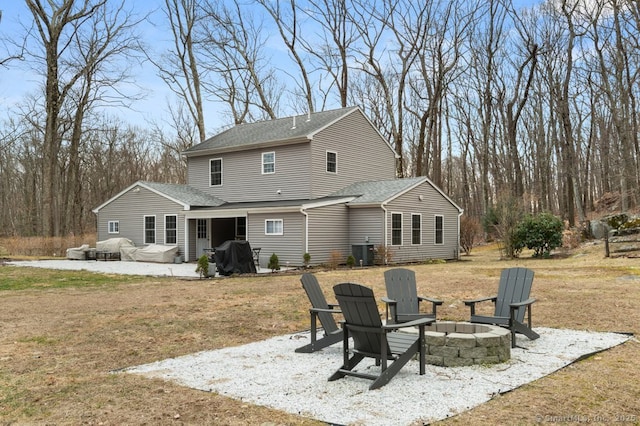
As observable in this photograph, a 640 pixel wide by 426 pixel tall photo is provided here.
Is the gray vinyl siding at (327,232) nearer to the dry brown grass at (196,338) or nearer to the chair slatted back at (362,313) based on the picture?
the dry brown grass at (196,338)

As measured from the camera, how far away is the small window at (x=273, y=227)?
21.8 metres

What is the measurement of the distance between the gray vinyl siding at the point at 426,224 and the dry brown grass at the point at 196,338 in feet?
20.8

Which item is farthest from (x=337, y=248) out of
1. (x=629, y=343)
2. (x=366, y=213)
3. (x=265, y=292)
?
(x=629, y=343)

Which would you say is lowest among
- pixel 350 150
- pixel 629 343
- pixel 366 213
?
Result: pixel 629 343

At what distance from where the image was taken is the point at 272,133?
2594cm

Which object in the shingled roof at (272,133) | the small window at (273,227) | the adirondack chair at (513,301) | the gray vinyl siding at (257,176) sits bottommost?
the adirondack chair at (513,301)

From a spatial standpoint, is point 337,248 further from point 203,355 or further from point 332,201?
point 203,355

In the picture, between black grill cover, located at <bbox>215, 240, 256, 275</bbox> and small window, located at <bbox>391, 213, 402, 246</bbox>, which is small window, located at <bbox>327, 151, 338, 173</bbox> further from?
A: black grill cover, located at <bbox>215, 240, 256, 275</bbox>

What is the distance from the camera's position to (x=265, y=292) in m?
13.5

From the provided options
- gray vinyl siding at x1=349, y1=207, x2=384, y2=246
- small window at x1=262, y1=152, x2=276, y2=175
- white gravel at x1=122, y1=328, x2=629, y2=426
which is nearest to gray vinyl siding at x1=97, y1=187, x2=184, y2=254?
small window at x1=262, y1=152, x2=276, y2=175

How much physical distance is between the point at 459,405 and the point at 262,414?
1647 millimetres

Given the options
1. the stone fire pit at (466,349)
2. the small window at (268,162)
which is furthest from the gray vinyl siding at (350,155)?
the stone fire pit at (466,349)

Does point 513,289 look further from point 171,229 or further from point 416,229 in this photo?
point 171,229

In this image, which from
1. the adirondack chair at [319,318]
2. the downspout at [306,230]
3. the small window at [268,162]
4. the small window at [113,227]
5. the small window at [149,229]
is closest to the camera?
the adirondack chair at [319,318]
